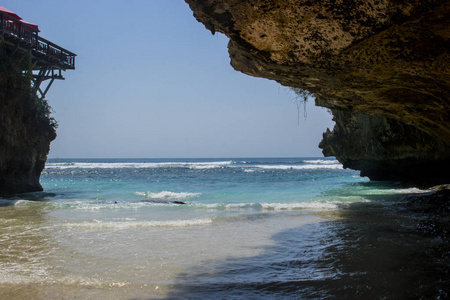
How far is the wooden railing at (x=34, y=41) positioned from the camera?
15.8m

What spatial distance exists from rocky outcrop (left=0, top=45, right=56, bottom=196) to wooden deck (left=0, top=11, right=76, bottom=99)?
0.61 metres

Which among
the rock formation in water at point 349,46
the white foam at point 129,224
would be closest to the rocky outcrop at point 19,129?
the white foam at point 129,224

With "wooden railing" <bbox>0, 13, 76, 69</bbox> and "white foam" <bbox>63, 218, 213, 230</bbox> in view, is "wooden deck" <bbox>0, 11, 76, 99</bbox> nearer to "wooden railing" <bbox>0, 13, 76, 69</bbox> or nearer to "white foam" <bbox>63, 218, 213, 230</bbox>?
"wooden railing" <bbox>0, 13, 76, 69</bbox>

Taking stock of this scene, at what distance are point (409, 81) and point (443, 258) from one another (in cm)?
281

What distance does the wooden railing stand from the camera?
15797mm

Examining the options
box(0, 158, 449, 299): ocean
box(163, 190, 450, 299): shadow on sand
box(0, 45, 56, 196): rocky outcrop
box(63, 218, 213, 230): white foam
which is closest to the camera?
box(163, 190, 450, 299): shadow on sand

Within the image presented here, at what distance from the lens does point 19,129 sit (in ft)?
52.8

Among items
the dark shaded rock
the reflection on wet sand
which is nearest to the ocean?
the reflection on wet sand

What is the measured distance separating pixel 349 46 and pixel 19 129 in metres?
16.6

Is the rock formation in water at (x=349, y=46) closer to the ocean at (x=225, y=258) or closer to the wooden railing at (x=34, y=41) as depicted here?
the ocean at (x=225, y=258)

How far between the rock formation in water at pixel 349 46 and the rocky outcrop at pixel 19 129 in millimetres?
13845

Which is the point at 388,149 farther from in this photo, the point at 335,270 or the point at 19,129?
the point at 19,129

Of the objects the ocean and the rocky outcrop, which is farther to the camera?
the rocky outcrop

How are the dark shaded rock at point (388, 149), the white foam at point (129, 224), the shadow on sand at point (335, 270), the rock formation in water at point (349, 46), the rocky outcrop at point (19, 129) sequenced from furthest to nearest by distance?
the rocky outcrop at point (19, 129) → the dark shaded rock at point (388, 149) → the white foam at point (129, 224) → the shadow on sand at point (335, 270) → the rock formation in water at point (349, 46)
